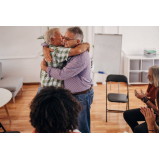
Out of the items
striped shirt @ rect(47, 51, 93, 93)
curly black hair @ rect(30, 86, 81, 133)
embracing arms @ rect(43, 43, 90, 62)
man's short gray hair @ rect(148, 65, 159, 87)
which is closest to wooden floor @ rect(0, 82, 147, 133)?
man's short gray hair @ rect(148, 65, 159, 87)

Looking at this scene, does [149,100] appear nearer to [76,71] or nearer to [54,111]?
[76,71]

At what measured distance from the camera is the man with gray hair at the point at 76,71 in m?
1.75

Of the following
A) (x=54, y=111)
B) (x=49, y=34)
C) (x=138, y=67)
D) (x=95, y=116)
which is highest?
(x=49, y=34)

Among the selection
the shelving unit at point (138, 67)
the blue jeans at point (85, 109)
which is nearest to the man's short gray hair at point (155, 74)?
the blue jeans at point (85, 109)

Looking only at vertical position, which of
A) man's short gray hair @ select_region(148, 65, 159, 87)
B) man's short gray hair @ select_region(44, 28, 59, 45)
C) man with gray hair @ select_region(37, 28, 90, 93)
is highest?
man's short gray hair @ select_region(44, 28, 59, 45)

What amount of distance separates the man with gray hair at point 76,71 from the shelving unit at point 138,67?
3.33 metres

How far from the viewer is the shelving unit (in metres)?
4.98

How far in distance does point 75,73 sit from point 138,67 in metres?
3.71

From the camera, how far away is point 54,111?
105 centimetres

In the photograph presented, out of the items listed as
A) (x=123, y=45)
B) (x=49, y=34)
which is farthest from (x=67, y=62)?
(x=123, y=45)

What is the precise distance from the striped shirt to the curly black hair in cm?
63

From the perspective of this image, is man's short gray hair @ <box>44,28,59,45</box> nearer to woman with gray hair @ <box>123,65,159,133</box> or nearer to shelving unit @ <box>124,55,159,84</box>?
woman with gray hair @ <box>123,65,159,133</box>
